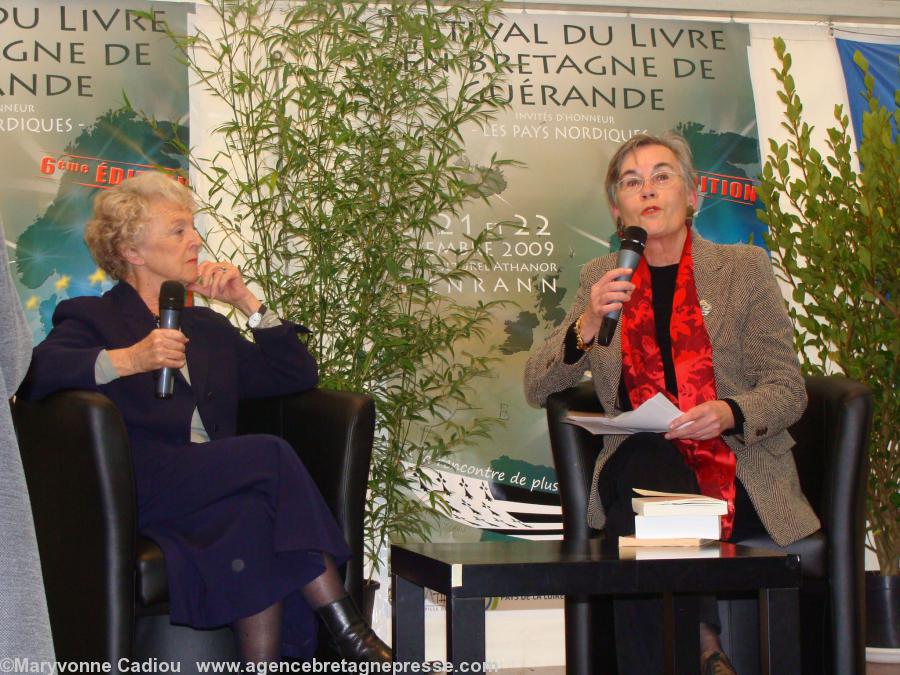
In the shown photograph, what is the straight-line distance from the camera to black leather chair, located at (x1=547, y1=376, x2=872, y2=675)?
237cm

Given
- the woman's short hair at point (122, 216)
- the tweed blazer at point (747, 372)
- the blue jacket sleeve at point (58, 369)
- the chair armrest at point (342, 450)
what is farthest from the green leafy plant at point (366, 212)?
the blue jacket sleeve at point (58, 369)

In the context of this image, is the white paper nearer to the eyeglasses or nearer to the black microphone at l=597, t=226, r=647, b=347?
the black microphone at l=597, t=226, r=647, b=347

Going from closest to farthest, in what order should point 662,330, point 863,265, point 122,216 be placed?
point 662,330
point 122,216
point 863,265

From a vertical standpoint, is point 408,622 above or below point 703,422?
below

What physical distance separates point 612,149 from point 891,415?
4.99ft

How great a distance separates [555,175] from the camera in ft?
13.7

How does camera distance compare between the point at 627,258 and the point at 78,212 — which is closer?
the point at 627,258

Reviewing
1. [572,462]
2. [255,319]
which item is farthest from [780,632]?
[255,319]

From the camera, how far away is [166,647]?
2.42 meters

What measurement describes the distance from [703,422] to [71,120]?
2677mm

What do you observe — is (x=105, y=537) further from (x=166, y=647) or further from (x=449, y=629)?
(x=449, y=629)

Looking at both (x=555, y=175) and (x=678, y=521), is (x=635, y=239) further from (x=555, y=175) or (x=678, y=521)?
(x=555, y=175)

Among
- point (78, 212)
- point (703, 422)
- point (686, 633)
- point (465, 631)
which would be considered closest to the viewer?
point (465, 631)

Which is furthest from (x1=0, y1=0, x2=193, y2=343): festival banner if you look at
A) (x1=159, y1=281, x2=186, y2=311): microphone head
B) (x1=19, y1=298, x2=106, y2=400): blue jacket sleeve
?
(x1=159, y1=281, x2=186, y2=311): microphone head
